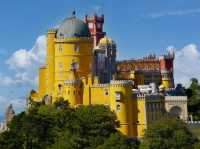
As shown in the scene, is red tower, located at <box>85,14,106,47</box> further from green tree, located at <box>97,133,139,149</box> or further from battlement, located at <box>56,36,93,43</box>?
green tree, located at <box>97,133,139,149</box>

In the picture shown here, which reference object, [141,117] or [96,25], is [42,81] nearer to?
[141,117]

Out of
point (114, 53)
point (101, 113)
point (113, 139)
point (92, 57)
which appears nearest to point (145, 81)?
point (114, 53)

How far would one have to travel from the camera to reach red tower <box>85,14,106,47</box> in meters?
114

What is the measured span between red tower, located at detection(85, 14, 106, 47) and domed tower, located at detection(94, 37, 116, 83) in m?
9.72

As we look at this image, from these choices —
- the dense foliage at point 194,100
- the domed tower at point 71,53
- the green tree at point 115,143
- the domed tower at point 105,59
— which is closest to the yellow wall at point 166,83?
the dense foliage at point 194,100

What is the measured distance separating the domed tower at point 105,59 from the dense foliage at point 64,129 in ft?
41.4

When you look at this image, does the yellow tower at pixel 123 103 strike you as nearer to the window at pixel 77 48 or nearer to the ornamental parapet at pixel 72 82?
the ornamental parapet at pixel 72 82

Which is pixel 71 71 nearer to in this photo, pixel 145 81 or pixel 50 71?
pixel 50 71

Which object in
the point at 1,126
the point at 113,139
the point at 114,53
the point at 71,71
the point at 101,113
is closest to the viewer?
the point at 113,139

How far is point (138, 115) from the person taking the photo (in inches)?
3374

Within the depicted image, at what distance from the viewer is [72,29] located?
304 ft

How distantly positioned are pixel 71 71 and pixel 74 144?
19226 millimetres

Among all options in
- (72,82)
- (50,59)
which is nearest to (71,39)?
(50,59)

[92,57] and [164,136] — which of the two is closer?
[164,136]
